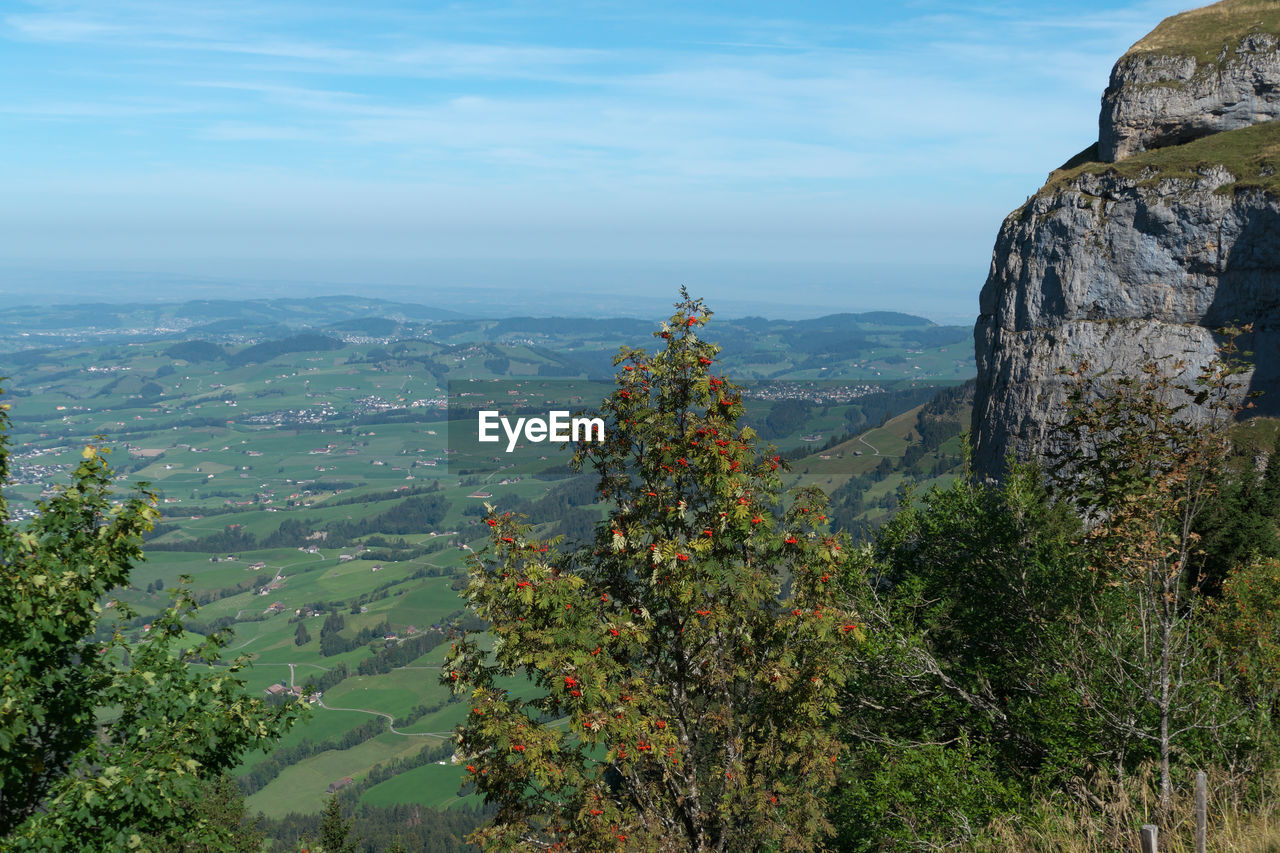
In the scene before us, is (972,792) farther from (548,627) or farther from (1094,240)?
(1094,240)

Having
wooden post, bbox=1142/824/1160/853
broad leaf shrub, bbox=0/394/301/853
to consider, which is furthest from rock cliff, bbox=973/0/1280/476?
broad leaf shrub, bbox=0/394/301/853

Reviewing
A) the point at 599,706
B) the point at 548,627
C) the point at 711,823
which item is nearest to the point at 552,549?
the point at 548,627

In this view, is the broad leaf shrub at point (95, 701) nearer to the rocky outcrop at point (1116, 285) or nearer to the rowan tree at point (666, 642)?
the rowan tree at point (666, 642)

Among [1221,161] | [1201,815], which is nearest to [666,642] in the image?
[1201,815]

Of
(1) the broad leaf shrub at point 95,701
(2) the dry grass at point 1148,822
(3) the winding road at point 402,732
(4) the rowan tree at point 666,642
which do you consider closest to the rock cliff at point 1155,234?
(2) the dry grass at point 1148,822

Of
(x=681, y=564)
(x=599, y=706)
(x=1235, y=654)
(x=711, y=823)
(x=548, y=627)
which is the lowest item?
(x=711, y=823)

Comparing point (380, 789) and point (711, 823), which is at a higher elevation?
point (711, 823)

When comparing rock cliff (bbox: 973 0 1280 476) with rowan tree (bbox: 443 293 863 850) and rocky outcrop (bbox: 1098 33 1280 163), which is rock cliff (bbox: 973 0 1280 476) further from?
rowan tree (bbox: 443 293 863 850)
